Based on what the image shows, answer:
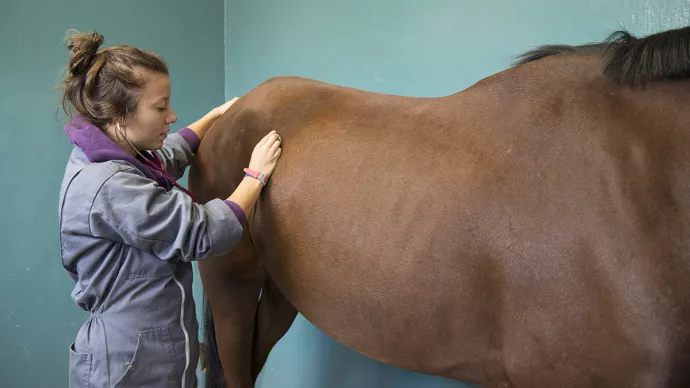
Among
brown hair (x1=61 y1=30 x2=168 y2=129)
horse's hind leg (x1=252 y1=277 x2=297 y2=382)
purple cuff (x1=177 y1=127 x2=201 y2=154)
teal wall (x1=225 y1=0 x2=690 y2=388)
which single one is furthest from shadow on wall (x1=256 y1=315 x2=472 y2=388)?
brown hair (x1=61 y1=30 x2=168 y2=129)

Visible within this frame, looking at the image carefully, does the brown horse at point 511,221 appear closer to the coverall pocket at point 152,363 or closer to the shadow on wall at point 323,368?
the coverall pocket at point 152,363

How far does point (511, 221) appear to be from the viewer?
0.82 m

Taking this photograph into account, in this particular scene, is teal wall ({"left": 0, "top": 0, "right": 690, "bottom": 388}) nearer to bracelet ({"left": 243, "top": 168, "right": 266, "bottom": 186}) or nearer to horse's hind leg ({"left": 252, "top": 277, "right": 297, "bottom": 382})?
horse's hind leg ({"left": 252, "top": 277, "right": 297, "bottom": 382})

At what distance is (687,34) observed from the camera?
784mm

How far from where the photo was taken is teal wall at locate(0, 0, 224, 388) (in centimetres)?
157

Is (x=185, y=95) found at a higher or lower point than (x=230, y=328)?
higher

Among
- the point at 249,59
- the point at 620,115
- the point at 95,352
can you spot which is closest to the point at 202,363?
the point at 95,352

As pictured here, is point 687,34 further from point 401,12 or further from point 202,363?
point 202,363

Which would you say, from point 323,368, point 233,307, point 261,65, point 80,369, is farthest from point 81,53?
point 323,368

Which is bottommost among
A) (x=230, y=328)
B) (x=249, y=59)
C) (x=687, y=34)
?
(x=230, y=328)

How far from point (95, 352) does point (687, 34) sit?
109 cm

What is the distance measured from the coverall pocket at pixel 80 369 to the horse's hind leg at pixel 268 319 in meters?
0.59

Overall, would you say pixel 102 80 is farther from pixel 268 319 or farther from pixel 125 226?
pixel 268 319

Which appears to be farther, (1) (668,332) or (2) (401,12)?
(2) (401,12)
